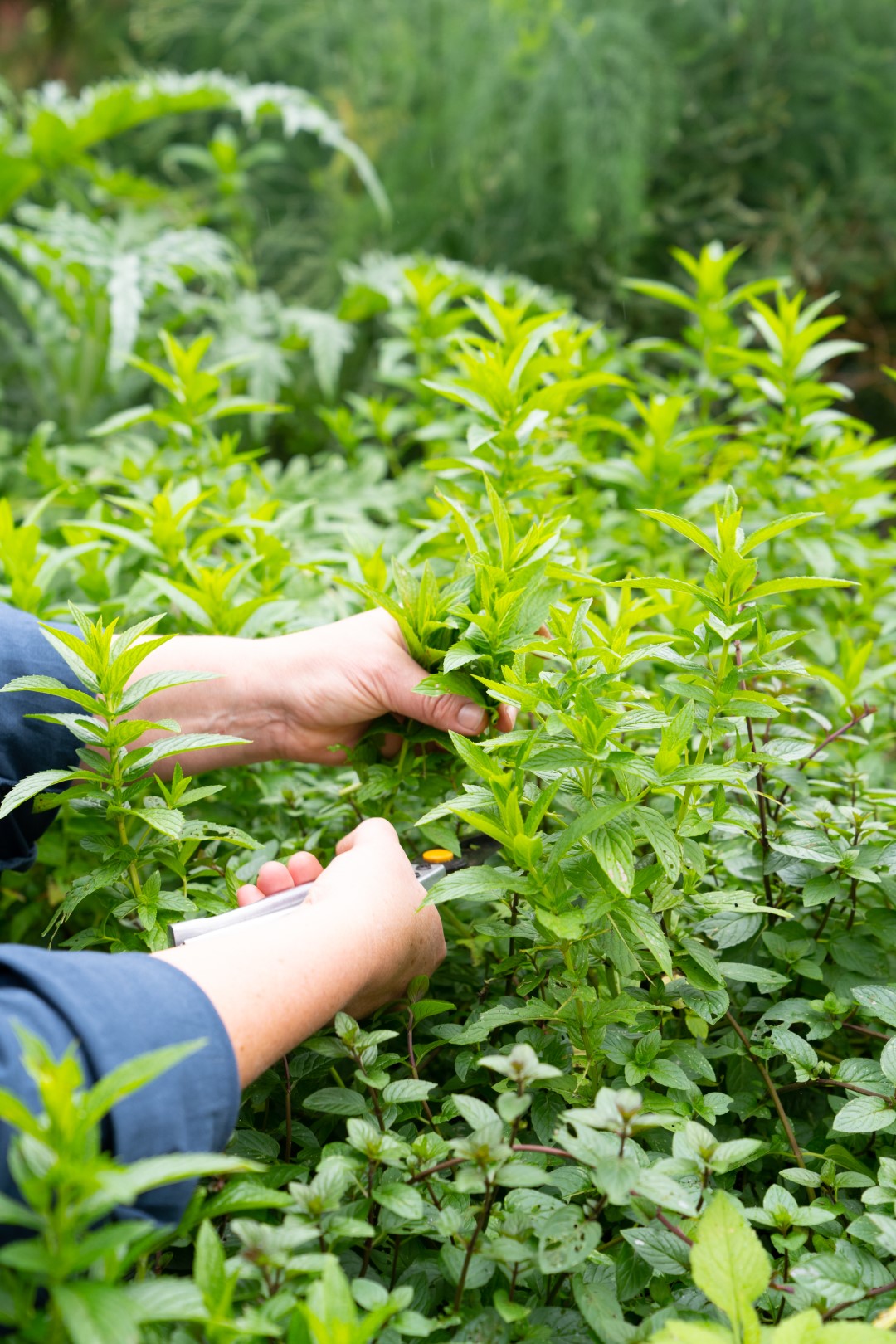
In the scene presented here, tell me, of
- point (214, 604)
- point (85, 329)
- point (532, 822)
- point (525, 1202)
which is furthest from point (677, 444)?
point (85, 329)

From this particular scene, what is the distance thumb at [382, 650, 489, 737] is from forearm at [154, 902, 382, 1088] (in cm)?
23

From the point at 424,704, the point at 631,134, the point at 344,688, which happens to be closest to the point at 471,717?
the point at 424,704

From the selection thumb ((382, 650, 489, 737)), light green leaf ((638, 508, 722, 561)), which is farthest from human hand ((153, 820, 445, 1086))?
light green leaf ((638, 508, 722, 561))

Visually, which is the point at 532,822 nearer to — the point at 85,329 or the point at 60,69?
the point at 85,329

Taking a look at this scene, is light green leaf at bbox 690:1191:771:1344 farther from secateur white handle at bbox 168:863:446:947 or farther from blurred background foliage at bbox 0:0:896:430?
blurred background foliage at bbox 0:0:896:430

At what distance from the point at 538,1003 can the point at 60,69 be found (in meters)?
5.64

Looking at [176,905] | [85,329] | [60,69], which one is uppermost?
[60,69]

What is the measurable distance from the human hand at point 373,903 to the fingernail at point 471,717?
5.2 inches

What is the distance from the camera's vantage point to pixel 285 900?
104 cm

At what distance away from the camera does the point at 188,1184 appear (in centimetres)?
72

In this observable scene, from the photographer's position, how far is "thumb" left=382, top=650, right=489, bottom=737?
1099 millimetres

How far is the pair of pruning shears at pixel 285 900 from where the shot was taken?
3.28 feet

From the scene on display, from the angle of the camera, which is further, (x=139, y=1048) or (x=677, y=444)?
(x=677, y=444)

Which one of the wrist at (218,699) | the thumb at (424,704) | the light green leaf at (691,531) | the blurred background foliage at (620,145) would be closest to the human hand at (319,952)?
the thumb at (424,704)
